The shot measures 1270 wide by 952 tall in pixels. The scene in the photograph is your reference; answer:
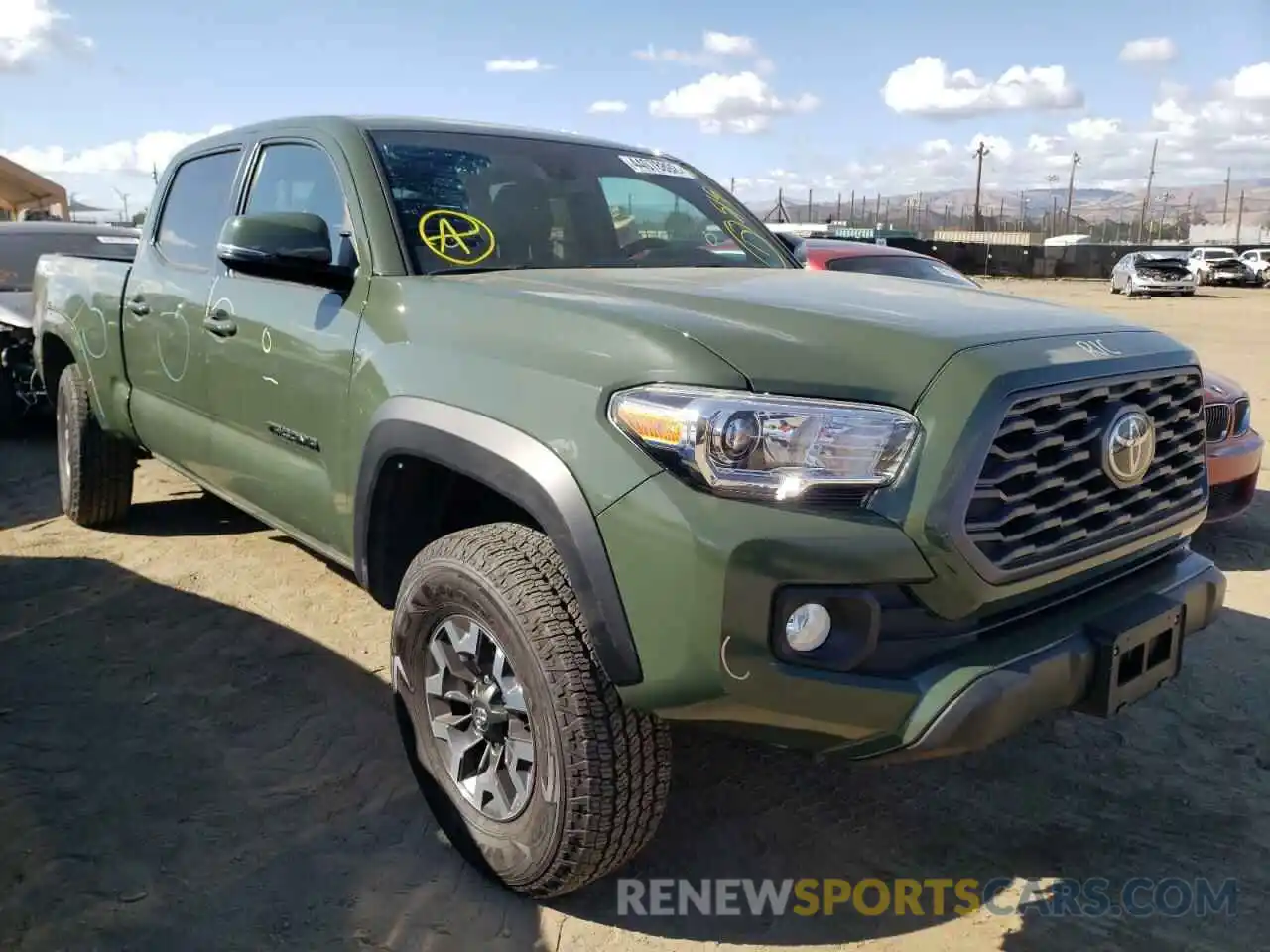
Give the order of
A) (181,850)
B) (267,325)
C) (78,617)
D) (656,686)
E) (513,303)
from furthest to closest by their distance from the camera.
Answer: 1. (78,617)
2. (267,325)
3. (181,850)
4. (513,303)
5. (656,686)

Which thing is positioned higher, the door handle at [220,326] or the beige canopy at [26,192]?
the beige canopy at [26,192]

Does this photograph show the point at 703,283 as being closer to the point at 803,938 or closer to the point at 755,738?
the point at 755,738

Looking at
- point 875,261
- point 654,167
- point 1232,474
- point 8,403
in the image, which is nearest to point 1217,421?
point 1232,474

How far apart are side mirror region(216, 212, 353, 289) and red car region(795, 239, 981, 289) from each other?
4.92 metres

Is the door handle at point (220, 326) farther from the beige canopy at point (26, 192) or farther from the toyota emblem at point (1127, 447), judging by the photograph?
the beige canopy at point (26, 192)

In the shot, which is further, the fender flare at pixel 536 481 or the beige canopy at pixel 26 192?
the beige canopy at pixel 26 192

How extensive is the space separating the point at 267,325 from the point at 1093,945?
2.85m

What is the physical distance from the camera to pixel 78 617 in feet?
13.9

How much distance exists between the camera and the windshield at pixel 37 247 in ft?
25.4

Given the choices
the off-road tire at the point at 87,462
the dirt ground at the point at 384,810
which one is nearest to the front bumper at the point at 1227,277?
the dirt ground at the point at 384,810

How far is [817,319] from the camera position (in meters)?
2.30

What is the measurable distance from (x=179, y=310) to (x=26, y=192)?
26032mm

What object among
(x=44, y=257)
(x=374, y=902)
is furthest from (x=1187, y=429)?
(x=44, y=257)

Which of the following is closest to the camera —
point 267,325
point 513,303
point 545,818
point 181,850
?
point 545,818
